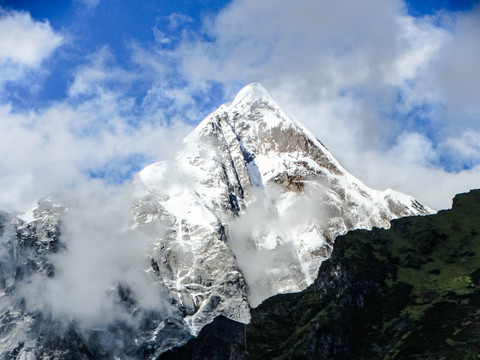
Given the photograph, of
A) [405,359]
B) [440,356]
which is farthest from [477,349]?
[405,359]

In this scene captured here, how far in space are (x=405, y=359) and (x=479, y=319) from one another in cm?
2735

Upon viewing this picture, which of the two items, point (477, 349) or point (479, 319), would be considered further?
point (479, 319)

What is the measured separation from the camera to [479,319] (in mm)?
197875

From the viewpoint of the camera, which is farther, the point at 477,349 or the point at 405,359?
the point at 405,359

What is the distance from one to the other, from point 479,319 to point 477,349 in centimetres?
2445

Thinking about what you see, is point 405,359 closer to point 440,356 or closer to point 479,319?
point 440,356

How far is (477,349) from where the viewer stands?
175500 millimetres

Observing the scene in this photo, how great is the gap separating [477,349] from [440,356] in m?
14.0

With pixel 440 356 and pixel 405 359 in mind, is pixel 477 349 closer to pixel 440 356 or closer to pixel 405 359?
pixel 440 356

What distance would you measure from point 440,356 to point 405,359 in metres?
12.3

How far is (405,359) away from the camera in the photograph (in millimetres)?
194875
